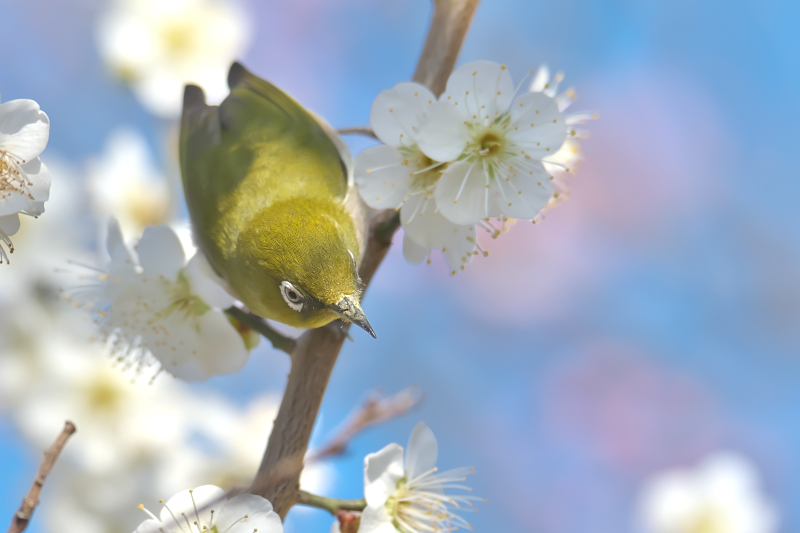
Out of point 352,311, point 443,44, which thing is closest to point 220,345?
point 352,311

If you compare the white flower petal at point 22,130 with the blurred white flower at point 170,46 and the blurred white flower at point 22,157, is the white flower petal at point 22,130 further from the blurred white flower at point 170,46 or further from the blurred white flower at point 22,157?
the blurred white flower at point 170,46

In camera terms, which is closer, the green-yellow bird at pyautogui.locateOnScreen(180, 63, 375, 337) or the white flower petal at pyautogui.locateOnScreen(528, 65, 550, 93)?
the green-yellow bird at pyautogui.locateOnScreen(180, 63, 375, 337)

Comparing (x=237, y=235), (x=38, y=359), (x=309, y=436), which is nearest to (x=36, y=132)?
(x=237, y=235)

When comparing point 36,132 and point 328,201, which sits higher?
point 328,201

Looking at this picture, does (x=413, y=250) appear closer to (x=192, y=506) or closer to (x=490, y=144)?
(x=490, y=144)

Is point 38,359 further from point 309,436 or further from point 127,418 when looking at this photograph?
point 309,436

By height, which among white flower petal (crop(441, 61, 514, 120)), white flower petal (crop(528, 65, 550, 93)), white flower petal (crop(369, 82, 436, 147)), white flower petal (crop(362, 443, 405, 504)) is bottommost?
white flower petal (crop(362, 443, 405, 504))

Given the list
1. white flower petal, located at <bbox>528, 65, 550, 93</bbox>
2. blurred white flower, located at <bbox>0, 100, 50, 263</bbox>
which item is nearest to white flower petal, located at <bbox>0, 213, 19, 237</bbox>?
blurred white flower, located at <bbox>0, 100, 50, 263</bbox>

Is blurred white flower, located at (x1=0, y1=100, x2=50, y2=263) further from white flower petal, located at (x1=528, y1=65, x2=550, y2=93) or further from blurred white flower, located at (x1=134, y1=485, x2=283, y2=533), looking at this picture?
white flower petal, located at (x1=528, y1=65, x2=550, y2=93)
